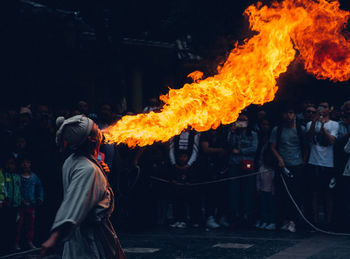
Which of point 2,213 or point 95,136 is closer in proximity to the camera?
point 95,136

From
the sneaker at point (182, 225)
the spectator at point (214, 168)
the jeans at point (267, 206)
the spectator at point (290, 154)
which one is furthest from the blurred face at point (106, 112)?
the jeans at point (267, 206)

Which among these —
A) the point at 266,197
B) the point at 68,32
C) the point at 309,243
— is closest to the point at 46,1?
the point at 68,32

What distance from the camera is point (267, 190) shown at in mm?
12758

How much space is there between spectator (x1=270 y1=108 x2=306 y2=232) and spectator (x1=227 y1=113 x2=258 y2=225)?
518mm

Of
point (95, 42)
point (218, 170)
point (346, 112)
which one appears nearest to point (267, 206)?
point (218, 170)

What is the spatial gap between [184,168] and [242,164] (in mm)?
1052

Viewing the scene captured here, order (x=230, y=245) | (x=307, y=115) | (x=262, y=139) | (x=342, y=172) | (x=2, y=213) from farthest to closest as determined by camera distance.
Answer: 1. (x=262, y=139)
2. (x=307, y=115)
3. (x=342, y=172)
4. (x=230, y=245)
5. (x=2, y=213)

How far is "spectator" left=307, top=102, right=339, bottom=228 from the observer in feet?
40.0

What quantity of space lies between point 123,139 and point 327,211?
6.41 m

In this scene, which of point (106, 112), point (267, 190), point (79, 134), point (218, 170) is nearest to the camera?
point (79, 134)

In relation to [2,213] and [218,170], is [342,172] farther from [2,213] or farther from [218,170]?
[2,213]

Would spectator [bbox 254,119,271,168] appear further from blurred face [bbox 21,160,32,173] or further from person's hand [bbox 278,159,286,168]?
blurred face [bbox 21,160,32,173]

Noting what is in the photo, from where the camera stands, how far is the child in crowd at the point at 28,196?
1062cm

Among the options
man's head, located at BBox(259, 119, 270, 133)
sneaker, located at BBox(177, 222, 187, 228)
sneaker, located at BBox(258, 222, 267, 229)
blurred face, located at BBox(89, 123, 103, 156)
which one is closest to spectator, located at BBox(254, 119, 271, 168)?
man's head, located at BBox(259, 119, 270, 133)
